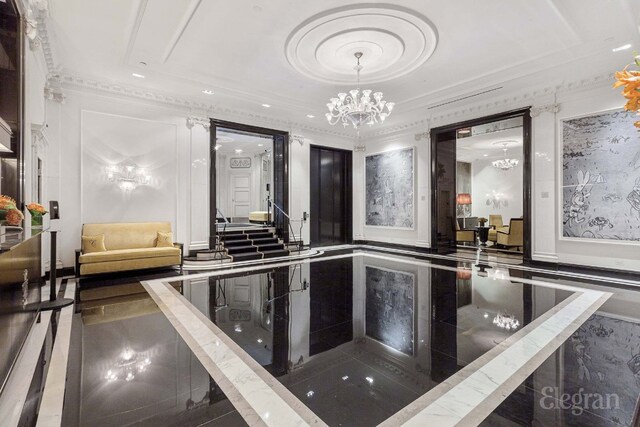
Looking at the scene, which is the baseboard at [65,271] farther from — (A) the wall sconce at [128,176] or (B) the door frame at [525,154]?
(B) the door frame at [525,154]

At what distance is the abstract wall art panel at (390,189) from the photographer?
938cm

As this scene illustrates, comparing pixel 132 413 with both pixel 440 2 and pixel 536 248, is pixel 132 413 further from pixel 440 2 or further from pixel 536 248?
pixel 536 248

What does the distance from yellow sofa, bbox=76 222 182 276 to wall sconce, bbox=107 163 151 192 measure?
88cm

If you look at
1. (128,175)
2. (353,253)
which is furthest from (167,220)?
(353,253)

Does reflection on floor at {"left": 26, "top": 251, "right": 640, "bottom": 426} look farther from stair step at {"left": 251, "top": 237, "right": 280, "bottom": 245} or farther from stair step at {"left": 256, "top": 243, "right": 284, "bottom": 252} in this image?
stair step at {"left": 251, "top": 237, "right": 280, "bottom": 245}

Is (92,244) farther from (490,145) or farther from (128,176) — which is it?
(490,145)

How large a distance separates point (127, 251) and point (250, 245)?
2.99 meters

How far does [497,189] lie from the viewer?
1367cm

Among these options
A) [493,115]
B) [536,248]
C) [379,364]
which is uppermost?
[493,115]

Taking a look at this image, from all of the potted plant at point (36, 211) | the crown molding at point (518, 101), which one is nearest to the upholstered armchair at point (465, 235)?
the crown molding at point (518, 101)

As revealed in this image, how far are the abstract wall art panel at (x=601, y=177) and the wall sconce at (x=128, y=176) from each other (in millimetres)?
9003

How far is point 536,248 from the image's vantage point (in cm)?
680

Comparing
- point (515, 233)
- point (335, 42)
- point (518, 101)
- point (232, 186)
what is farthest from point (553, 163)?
point (232, 186)

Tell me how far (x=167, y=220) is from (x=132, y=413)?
578 centimetres
